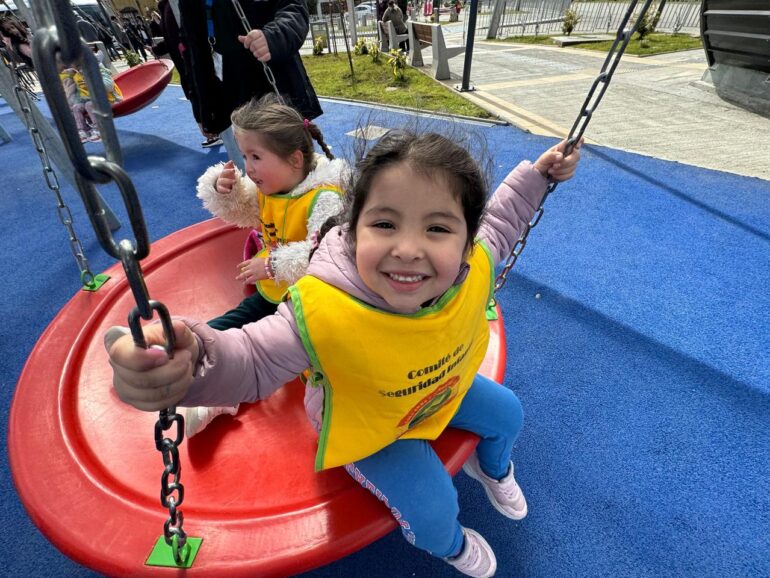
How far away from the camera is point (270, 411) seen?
4.25 feet

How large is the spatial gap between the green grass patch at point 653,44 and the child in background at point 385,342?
329 inches

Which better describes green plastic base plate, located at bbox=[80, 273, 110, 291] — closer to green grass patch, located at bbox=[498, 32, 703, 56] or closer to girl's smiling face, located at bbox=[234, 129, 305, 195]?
girl's smiling face, located at bbox=[234, 129, 305, 195]

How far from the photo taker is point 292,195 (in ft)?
4.69

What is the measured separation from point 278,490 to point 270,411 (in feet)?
0.92

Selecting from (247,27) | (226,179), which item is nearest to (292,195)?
(226,179)

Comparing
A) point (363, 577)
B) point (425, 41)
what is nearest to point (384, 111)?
point (425, 41)

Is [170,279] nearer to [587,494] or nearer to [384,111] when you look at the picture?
[587,494]

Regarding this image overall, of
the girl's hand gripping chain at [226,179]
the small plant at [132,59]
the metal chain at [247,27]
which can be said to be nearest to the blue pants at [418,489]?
the girl's hand gripping chain at [226,179]

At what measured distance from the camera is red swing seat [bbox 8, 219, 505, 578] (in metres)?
0.91

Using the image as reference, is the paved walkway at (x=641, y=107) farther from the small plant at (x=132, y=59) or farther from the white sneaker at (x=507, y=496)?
the small plant at (x=132, y=59)

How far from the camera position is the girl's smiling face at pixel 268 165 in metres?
1.36

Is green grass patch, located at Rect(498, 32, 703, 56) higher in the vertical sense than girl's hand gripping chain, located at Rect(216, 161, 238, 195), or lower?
lower

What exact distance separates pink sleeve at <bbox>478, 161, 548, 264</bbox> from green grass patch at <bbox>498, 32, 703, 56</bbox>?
786cm

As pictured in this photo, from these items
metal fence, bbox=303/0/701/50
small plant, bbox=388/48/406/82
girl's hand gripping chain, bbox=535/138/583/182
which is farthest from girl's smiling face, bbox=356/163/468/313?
metal fence, bbox=303/0/701/50
